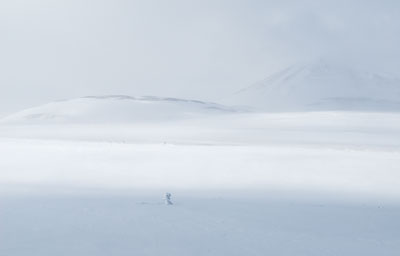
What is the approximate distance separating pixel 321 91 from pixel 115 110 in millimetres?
59789

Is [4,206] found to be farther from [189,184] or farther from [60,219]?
[189,184]

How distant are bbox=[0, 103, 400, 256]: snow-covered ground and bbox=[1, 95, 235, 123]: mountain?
43010 millimetres

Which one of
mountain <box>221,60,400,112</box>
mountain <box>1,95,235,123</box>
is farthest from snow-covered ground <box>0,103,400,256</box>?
mountain <box>221,60,400,112</box>

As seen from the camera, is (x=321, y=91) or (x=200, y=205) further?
(x=321, y=91)

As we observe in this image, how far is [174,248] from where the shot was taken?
304 inches

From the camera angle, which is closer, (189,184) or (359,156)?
(189,184)

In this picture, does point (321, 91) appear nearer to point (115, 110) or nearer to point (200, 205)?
point (115, 110)

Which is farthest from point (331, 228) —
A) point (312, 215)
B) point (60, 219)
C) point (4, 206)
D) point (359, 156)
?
point (359, 156)

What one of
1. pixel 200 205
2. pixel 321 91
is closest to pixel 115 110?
pixel 200 205

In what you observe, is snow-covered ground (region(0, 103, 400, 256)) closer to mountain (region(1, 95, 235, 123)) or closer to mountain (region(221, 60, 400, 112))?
mountain (region(1, 95, 235, 123))

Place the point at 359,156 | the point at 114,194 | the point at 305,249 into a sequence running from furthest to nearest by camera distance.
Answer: the point at 359,156, the point at 114,194, the point at 305,249

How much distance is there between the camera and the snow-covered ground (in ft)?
26.0

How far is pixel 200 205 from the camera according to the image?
10.8 m

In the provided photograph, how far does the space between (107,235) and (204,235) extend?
144 centimetres
